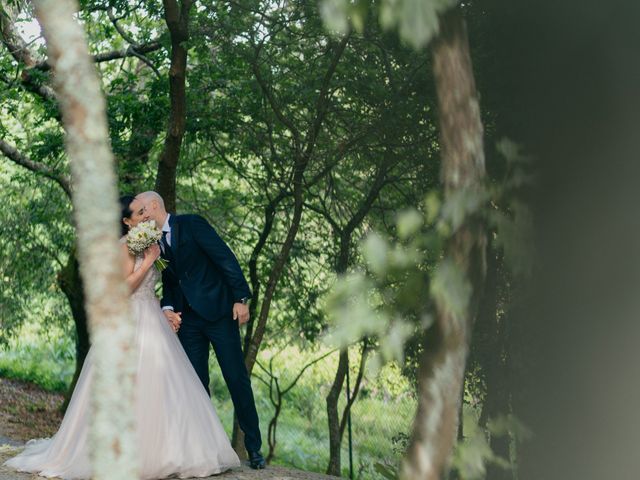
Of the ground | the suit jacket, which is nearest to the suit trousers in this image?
the suit jacket

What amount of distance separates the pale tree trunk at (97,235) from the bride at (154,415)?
345cm

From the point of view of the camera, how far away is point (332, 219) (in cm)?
1008

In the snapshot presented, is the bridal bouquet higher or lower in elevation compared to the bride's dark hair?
lower

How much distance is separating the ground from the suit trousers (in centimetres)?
32

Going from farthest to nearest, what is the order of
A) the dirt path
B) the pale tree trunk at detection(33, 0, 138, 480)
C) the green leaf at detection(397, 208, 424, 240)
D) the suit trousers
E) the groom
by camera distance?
the dirt path, the suit trousers, the groom, the green leaf at detection(397, 208, 424, 240), the pale tree trunk at detection(33, 0, 138, 480)

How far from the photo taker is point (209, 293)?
21.6 ft

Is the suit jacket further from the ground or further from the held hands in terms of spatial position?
the ground

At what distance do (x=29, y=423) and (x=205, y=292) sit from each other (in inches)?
274

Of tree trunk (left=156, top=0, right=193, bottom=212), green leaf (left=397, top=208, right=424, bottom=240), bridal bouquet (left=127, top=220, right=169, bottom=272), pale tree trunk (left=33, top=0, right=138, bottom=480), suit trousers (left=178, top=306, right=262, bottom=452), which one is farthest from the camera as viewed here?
tree trunk (left=156, top=0, right=193, bottom=212)

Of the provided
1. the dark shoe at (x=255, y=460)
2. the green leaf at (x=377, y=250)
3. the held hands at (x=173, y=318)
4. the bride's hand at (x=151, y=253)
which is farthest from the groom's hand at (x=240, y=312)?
the green leaf at (x=377, y=250)

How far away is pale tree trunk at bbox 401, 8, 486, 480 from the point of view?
290 cm

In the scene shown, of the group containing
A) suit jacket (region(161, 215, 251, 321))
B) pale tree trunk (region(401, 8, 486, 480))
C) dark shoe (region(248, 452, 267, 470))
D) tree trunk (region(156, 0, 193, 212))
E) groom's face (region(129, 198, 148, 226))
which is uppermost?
tree trunk (region(156, 0, 193, 212))

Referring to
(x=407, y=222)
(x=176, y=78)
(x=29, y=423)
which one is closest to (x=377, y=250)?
(x=407, y=222)

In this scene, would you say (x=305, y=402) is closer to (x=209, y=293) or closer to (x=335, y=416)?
(x=335, y=416)
